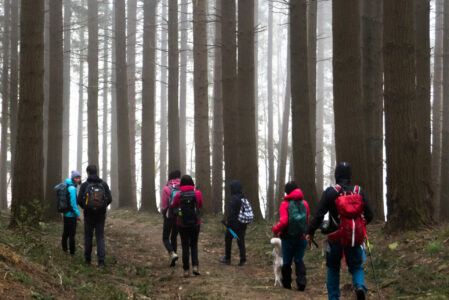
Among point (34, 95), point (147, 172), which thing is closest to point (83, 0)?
point (147, 172)

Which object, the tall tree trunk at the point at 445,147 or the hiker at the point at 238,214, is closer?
the hiker at the point at 238,214

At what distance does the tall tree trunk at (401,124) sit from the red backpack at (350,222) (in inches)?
151

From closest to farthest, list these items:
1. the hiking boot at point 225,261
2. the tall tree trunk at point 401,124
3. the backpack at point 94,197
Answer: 1. the backpack at point 94,197
2. the tall tree trunk at point 401,124
3. the hiking boot at point 225,261

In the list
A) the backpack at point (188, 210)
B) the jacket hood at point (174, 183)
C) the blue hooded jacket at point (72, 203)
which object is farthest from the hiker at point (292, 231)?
the blue hooded jacket at point (72, 203)

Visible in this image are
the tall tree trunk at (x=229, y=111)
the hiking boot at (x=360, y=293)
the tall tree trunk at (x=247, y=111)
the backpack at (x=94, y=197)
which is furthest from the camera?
the tall tree trunk at (x=229, y=111)

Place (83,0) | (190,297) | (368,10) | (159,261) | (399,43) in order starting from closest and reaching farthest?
(190,297) < (399,43) < (159,261) < (368,10) < (83,0)

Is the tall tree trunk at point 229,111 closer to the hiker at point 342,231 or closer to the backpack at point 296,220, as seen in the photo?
the backpack at point 296,220

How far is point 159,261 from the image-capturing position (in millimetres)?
10969

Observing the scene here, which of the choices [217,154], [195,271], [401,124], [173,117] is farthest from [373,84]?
[217,154]

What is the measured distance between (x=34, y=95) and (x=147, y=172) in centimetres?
941

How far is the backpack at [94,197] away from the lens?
939 centimetres

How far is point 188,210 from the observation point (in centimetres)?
909

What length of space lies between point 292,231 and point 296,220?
0.18 m

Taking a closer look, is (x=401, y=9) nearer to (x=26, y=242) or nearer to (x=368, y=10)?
(x=368, y=10)
